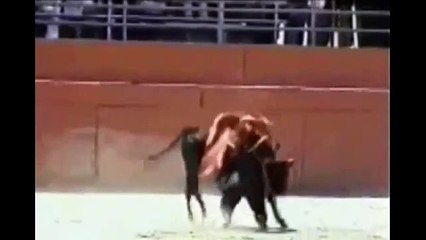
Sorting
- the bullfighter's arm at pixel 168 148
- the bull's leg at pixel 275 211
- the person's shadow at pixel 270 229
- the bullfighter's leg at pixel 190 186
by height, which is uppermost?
the bullfighter's arm at pixel 168 148

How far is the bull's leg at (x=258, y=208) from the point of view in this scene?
33.1 ft

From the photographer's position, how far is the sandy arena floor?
392 inches

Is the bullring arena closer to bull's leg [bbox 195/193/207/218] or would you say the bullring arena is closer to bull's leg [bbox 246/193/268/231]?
bull's leg [bbox 195/193/207/218]

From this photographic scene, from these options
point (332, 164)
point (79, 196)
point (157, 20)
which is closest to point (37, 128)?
point (79, 196)

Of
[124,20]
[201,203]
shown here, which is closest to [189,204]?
[201,203]

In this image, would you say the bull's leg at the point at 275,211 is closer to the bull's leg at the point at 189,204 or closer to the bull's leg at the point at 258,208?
the bull's leg at the point at 258,208

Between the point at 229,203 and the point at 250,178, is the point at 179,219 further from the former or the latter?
the point at 250,178

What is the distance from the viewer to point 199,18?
11969 millimetres

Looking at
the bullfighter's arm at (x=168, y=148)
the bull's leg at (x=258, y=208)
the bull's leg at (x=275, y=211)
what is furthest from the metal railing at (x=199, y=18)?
the bull's leg at (x=258, y=208)

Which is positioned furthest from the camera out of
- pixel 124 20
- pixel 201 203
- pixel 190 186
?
pixel 124 20

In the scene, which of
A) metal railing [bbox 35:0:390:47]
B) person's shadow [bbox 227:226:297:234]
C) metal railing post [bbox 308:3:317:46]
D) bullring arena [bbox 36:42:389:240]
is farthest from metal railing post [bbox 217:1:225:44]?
person's shadow [bbox 227:226:297:234]

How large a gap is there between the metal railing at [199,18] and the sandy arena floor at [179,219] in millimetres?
1521

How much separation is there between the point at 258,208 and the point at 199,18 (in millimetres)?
2485

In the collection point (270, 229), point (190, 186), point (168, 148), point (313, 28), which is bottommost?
point (270, 229)
